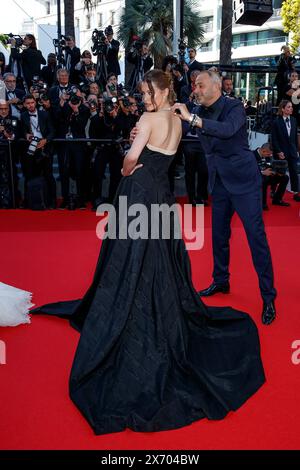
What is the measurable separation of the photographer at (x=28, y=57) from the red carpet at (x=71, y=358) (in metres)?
5.00

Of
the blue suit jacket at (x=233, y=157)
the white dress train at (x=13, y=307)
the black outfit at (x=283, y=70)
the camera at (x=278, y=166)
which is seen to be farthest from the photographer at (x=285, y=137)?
the white dress train at (x=13, y=307)

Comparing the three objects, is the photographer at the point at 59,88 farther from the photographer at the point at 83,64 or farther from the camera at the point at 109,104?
the photographer at the point at 83,64

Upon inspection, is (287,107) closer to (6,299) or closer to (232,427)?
(6,299)

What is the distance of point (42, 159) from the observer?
748cm

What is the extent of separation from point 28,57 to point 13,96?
196 cm

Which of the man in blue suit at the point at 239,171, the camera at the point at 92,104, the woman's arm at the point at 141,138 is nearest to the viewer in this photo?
the woman's arm at the point at 141,138

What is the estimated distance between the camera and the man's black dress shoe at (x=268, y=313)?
371 centimetres

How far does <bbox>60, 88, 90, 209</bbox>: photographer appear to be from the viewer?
7.52 metres

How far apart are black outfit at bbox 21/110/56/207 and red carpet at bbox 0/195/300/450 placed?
62.2 inches

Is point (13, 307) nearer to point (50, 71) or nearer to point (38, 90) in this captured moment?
point (38, 90)

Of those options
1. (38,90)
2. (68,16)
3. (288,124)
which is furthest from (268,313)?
(68,16)

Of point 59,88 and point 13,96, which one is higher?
point 59,88

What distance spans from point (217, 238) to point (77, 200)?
3.84m
